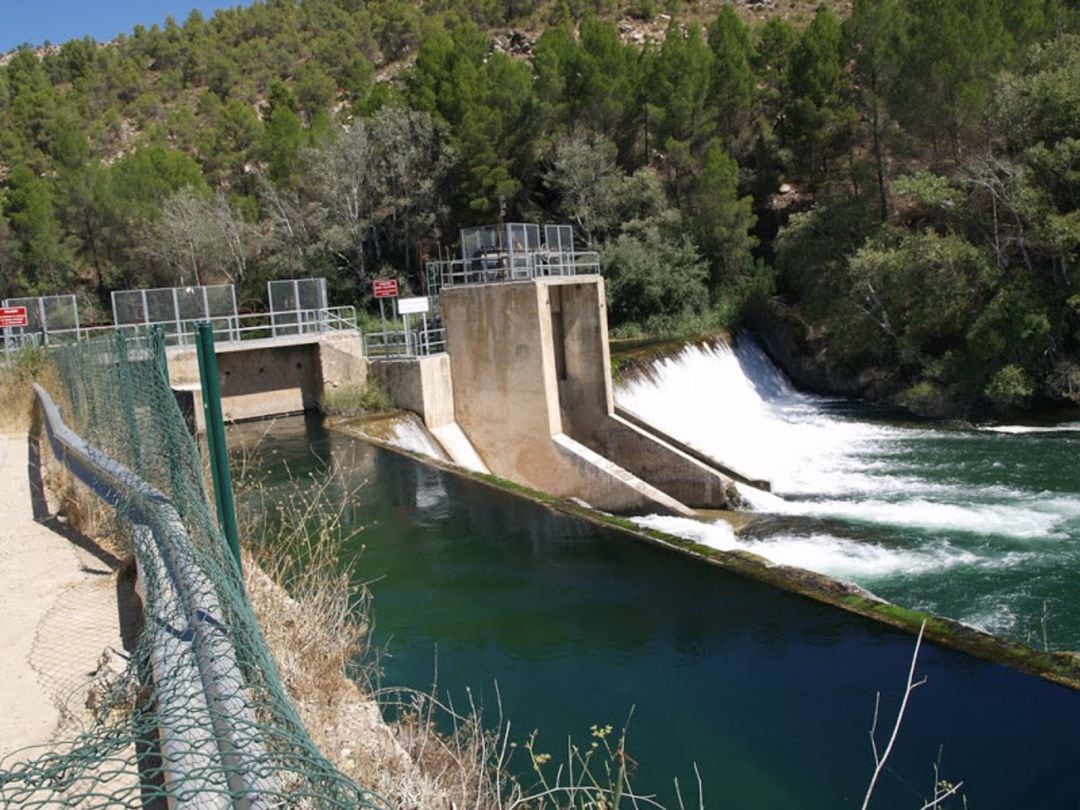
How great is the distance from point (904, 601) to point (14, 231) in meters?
43.7

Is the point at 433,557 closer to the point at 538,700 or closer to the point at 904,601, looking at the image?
the point at 538,700

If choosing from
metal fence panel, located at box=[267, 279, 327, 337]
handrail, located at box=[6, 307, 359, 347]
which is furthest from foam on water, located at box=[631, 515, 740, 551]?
metal fence panel, located at box=[267, 279, 327, 337]

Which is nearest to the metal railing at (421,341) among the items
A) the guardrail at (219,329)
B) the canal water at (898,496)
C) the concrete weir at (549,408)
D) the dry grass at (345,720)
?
the concrete weir at (549,408)

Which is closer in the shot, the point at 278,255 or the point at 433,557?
the point at 433,557

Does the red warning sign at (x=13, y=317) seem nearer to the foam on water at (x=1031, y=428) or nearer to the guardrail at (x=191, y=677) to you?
the guardrail at (x=191, y=677)

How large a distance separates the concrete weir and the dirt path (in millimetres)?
10538

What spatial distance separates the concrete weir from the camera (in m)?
17.6

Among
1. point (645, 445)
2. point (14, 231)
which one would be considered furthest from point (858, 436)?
point (14, 231)

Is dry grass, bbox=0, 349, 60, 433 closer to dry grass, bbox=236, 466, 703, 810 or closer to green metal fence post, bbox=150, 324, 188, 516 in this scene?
green metal fence post, bbox=150, 324, 188, 516

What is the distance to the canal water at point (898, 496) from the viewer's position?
1120 centimetres

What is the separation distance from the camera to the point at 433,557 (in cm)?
1045

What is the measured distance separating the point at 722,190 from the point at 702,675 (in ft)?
97.5

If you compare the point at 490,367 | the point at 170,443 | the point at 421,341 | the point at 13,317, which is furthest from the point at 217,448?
the point at 13,317

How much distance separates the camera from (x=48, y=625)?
5.62 metres
